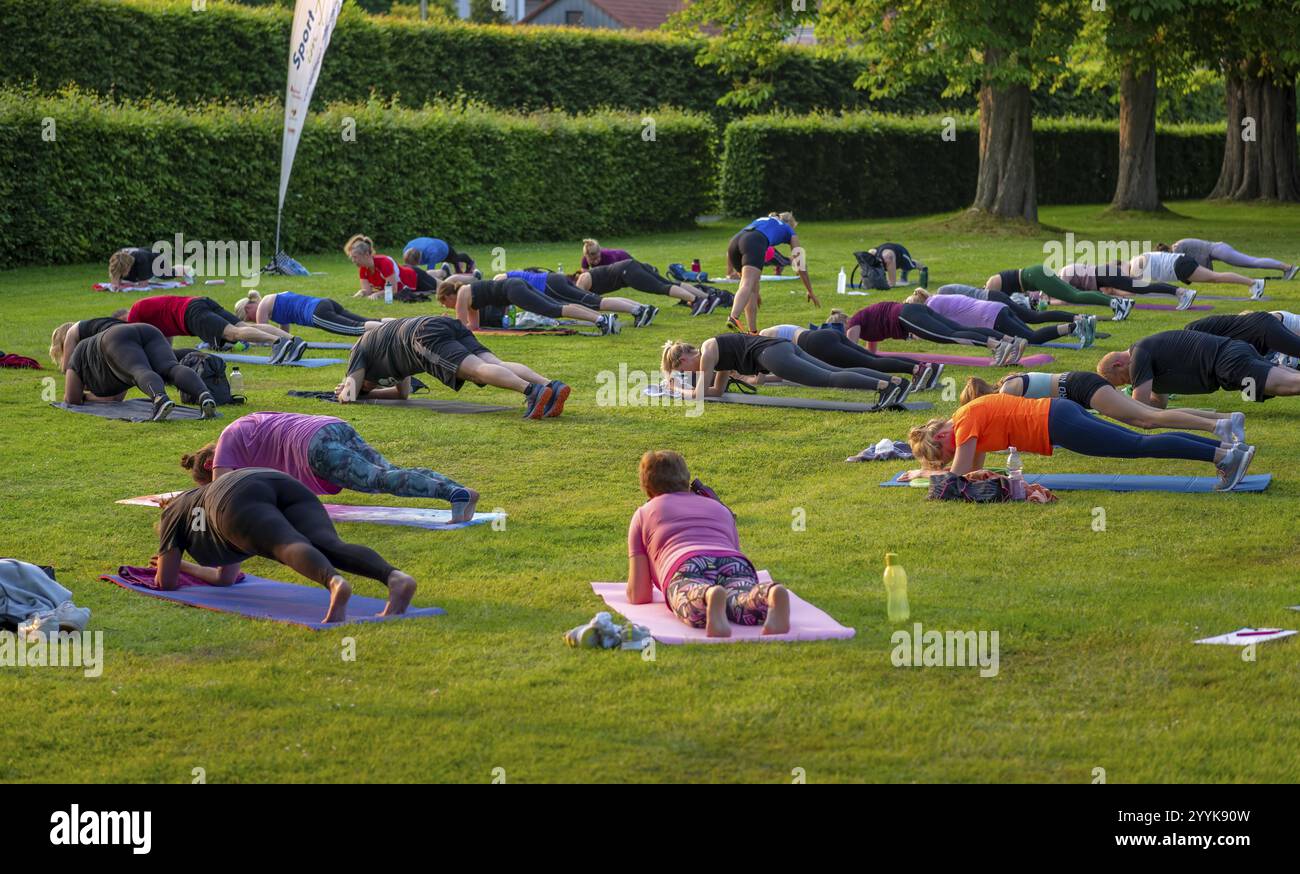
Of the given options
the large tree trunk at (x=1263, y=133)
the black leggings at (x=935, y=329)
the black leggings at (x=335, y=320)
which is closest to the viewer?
the black leggings at (x=935, y=329)

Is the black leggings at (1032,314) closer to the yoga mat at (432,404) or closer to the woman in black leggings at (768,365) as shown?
the woman in black leggings at (768,365)

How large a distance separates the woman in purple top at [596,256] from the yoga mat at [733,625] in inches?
537

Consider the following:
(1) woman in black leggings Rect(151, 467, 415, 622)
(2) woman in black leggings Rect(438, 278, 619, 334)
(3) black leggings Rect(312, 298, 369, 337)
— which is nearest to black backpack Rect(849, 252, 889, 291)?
(2) woman in black leggings Rect(438, 278, 619, 334)

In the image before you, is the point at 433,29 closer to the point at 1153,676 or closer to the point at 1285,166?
the point at 1285,166

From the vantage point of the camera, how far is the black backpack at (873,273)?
2350 centimetres

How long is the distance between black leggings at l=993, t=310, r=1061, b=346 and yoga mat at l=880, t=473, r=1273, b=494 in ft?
19.9

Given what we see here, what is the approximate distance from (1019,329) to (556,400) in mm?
5753

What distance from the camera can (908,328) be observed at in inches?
637

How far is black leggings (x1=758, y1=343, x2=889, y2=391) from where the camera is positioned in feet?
45.2

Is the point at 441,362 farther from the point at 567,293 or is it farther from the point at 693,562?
the point at 567,293

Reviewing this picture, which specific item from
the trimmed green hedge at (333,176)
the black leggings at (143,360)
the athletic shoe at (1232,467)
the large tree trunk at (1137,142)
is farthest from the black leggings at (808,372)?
the large tree trunk at (1137,142)

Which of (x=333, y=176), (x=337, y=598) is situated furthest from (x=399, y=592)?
(x=333, y=176)

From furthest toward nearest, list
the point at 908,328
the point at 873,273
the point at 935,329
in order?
the point at 873,273 → the point at 935,329 → the point at 908,328

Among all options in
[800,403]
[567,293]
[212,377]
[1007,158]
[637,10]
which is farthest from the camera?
[637,10]
